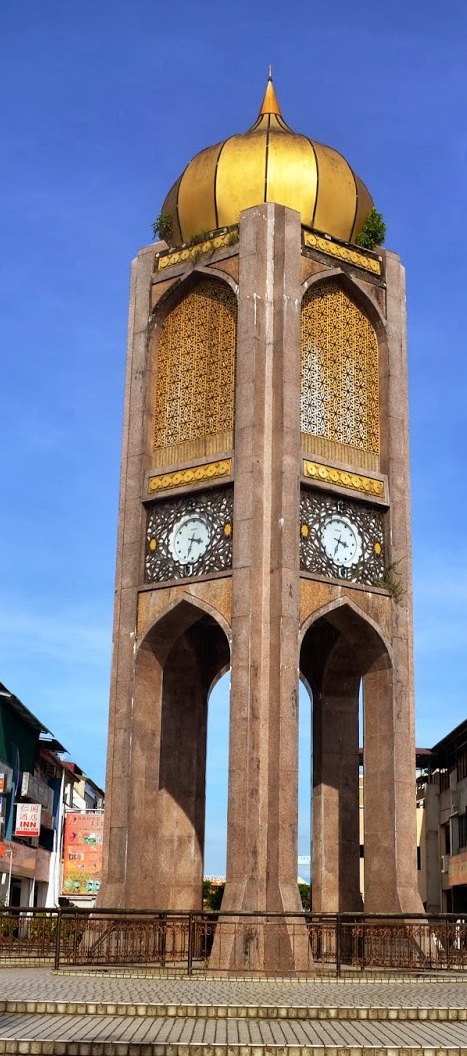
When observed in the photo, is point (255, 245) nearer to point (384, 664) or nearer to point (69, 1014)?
point (384, 664)

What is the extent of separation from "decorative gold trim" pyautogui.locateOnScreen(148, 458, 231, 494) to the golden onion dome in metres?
5.15

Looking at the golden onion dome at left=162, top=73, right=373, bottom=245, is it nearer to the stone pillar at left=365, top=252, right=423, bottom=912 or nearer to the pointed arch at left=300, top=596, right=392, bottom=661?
the stone pillar at left=365, top=252, right=423, bottom=912

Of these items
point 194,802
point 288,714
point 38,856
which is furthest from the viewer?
point 38,856

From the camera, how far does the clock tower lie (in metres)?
23.4

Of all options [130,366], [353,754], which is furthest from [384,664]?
[130,366]

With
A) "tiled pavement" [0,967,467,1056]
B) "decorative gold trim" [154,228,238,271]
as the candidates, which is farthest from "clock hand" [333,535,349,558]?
"tiled pavement" [0,967,467,1056]

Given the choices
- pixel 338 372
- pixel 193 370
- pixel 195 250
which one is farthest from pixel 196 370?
pixel 338 372

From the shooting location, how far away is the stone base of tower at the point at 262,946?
2056cm

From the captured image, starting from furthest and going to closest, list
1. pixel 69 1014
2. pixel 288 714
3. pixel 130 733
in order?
pixel 130 733, pixel 288 714, pixel 69 1014

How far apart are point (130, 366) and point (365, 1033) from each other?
17601 mm

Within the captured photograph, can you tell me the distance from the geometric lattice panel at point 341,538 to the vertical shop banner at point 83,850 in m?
32.1

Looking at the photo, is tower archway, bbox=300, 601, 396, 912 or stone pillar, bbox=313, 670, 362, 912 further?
stone pillar, bbox=313, 670, 362, 912

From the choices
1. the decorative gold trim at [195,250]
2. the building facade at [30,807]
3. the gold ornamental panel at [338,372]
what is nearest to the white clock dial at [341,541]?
the gold ornamental panel at [338,372]

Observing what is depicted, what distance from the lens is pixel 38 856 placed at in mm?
53656
